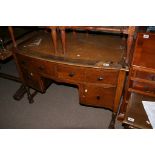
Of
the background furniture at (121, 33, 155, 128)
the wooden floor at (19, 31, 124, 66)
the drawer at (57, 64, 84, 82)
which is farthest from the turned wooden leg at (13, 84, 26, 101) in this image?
the background furniture at (121, 33, 155, 128)

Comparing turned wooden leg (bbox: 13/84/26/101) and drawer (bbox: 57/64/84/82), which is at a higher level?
drawer (bbox: 57/64/84/82)

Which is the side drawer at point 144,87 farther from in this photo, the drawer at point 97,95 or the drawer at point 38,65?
the drawer at point 38,65

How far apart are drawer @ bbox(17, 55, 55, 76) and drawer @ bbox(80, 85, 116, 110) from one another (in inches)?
14.4

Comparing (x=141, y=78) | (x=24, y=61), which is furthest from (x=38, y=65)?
(x=141, y=78)

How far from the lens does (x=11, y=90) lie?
8.97ft

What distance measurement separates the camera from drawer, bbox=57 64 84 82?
1.55 metres

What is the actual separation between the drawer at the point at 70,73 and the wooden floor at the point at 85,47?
0.10 m

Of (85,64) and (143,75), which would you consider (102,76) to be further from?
(143,75)

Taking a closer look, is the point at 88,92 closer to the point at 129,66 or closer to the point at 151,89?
the point at 129,66

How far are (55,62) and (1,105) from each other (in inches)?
55.5

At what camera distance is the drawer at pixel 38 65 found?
1649 mm

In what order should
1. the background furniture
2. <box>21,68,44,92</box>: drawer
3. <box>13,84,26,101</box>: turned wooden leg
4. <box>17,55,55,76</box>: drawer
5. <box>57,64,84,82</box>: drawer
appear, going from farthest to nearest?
<box>13,84,26,101</box>: turned wooden leg
<box>21,68,44,92</box>: drawer
<box>17,55,55,76</box>: drawer
<box>57,64,84,82</box>: drawer
the background furniture

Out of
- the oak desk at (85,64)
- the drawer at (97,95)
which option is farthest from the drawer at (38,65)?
the drawer at (97,95)

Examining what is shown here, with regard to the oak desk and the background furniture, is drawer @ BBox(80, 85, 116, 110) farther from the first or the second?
the background furniture
